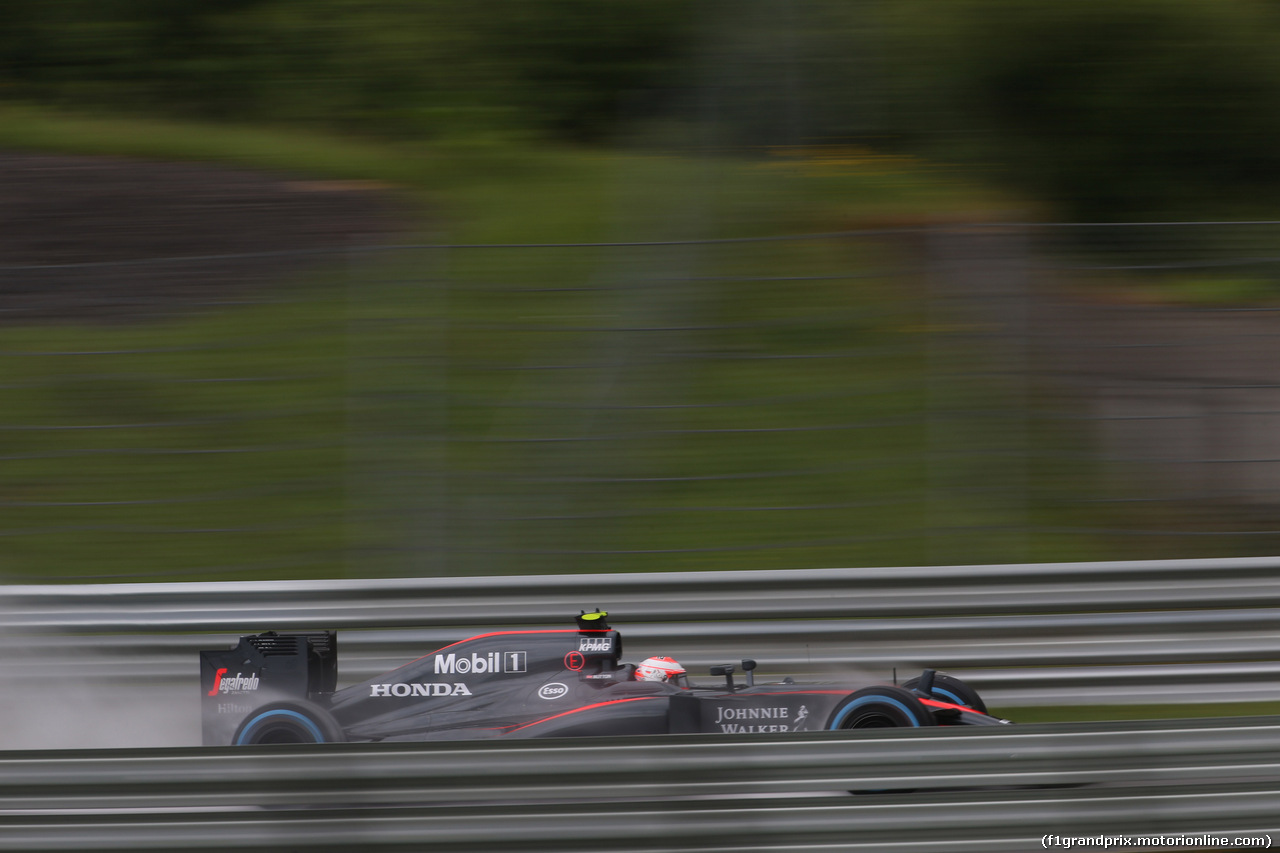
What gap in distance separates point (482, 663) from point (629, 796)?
1.55m

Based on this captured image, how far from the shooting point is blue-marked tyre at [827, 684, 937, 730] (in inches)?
142

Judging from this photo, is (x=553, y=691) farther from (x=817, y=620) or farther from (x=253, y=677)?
(x=817, y=620)

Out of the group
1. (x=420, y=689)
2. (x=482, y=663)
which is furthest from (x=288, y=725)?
(x=482, y=663)

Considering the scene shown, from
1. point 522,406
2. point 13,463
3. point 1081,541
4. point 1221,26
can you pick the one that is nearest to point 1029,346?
point 1081,541

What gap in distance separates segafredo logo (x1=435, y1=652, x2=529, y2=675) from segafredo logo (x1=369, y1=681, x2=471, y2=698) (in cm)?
4

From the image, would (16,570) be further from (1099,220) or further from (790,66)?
(1099,220)

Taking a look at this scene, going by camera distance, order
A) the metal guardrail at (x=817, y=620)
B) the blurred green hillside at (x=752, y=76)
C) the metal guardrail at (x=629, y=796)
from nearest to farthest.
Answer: the metal guardrail at (x=629, y=796) < the metal guardrail at (x=817, y=620) < the blurred green hillside at (x=752, y=76)

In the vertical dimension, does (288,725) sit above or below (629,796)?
below

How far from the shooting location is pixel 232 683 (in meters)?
3.98

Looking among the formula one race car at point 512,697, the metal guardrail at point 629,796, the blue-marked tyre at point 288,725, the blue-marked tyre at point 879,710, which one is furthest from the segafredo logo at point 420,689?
the metal guardrail at point 629,796

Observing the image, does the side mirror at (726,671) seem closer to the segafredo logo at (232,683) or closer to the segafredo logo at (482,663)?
the segafredo logo at (482,663)

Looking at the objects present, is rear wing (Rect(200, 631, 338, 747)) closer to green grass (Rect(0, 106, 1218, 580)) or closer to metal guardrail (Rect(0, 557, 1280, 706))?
metal guardrail (Rect(0, 557, 1280, 706))

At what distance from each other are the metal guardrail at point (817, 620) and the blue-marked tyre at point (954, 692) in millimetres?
481

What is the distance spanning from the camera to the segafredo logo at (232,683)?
396 centimetres
